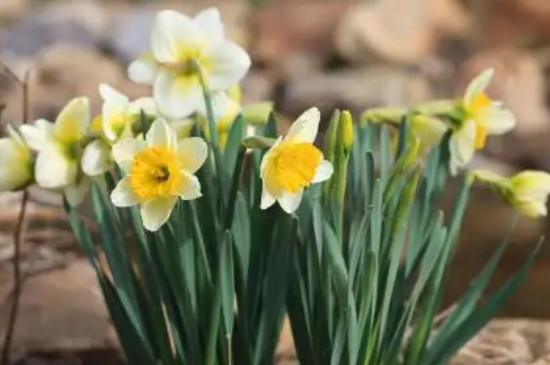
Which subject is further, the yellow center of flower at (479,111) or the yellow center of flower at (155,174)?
the yellow center of flower at (479,111)

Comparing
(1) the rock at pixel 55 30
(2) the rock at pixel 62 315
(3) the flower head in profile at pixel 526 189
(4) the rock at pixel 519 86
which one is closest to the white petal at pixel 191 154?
(3) the flower head in profile at pixel 526 189

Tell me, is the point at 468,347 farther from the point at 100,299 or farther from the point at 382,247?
the point at 100,299

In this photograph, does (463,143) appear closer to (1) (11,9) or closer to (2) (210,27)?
(2) (210,27)

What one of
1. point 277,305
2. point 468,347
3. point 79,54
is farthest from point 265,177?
point 79,54

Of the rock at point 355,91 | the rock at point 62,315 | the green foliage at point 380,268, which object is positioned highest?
the green foliage at point 380,268

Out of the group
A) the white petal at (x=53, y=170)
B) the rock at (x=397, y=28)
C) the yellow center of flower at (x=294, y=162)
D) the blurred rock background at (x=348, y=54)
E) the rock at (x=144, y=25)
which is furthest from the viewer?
the rock at (x=144, y=25)

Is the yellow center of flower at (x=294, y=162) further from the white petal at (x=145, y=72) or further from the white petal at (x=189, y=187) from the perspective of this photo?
the white petal at (x=145, y=72)
